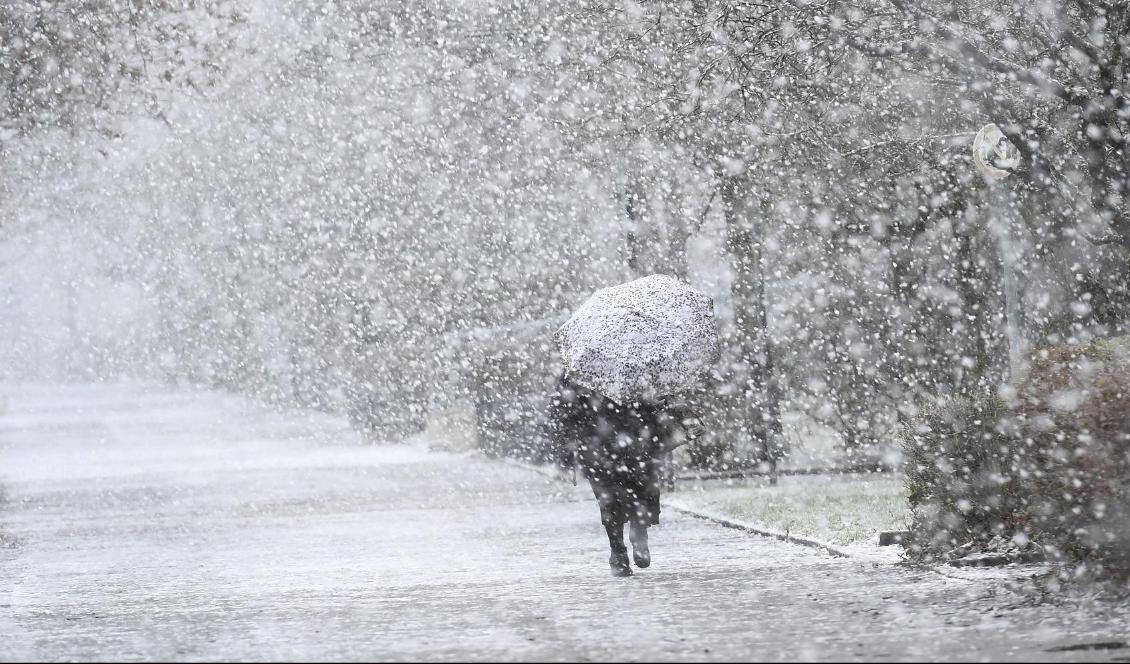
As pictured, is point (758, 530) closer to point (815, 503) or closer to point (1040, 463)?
point (815, 503)

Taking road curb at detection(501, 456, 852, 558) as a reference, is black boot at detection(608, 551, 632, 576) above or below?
above

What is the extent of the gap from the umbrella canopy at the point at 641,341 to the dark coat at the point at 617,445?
0.12 metres

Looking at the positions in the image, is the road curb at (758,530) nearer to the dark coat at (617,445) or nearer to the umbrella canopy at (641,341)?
the dark coat at (617,445)

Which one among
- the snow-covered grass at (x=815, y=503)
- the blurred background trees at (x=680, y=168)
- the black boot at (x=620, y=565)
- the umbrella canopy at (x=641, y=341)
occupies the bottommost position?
the snow-covered grass at (x=815, y=503)

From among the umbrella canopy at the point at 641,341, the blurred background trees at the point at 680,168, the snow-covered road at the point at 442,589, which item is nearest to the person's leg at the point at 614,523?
the snow-covered road at the point at 442,589

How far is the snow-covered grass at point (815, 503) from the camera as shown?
14.9m

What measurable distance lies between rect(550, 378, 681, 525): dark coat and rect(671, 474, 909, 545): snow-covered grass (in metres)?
1.95

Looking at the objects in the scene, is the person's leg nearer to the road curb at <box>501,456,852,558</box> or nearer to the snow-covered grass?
the road curb at <box>501,456,852,558</box>

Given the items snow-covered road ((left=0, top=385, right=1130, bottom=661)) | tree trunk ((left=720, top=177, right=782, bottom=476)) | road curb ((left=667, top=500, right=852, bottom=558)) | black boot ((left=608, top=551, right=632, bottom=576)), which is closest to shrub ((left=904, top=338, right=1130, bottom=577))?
snow-covered road ((left=0, top=385, right=1130, bottom=661))

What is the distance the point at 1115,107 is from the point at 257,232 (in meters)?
40.5

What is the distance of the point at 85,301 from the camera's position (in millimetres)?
112188

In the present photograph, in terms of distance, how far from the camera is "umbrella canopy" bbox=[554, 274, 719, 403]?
42.1ft

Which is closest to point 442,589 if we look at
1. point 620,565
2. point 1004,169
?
point 620,565

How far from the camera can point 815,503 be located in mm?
18297
